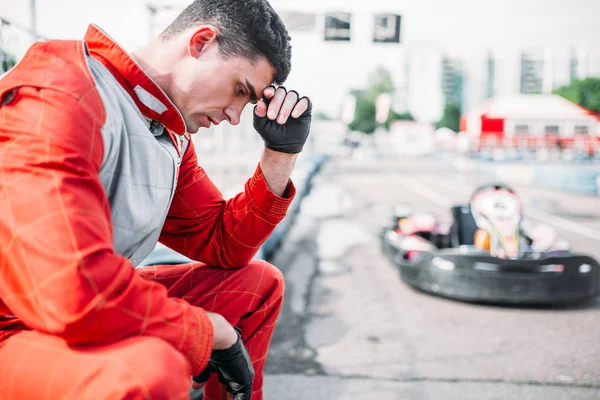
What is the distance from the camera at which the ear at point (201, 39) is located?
144cm

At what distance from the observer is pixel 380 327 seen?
11.8ft

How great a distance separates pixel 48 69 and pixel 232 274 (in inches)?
32.8

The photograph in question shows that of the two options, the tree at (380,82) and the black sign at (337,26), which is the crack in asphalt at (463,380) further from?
the tree at (380,82)

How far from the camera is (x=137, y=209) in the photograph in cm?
141

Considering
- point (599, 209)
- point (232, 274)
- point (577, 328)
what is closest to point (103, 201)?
point (232, 274)

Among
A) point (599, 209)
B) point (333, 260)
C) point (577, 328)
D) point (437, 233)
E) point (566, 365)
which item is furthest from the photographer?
point (599, 209)

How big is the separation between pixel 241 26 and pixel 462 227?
406cm

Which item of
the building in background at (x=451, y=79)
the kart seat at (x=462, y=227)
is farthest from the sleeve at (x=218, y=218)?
the building in background at (x=451, y=79)

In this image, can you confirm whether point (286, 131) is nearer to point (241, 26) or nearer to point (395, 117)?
point (241, 26)

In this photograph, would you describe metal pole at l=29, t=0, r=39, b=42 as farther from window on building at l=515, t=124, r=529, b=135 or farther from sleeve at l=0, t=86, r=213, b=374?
window on building at l=515, t=124, r=529, b=135

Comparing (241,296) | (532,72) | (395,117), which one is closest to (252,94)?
(241,296)

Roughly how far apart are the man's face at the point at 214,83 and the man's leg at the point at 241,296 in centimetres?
50

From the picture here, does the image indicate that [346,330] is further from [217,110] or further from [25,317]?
[25,317]

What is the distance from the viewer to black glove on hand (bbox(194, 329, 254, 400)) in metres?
1.42
